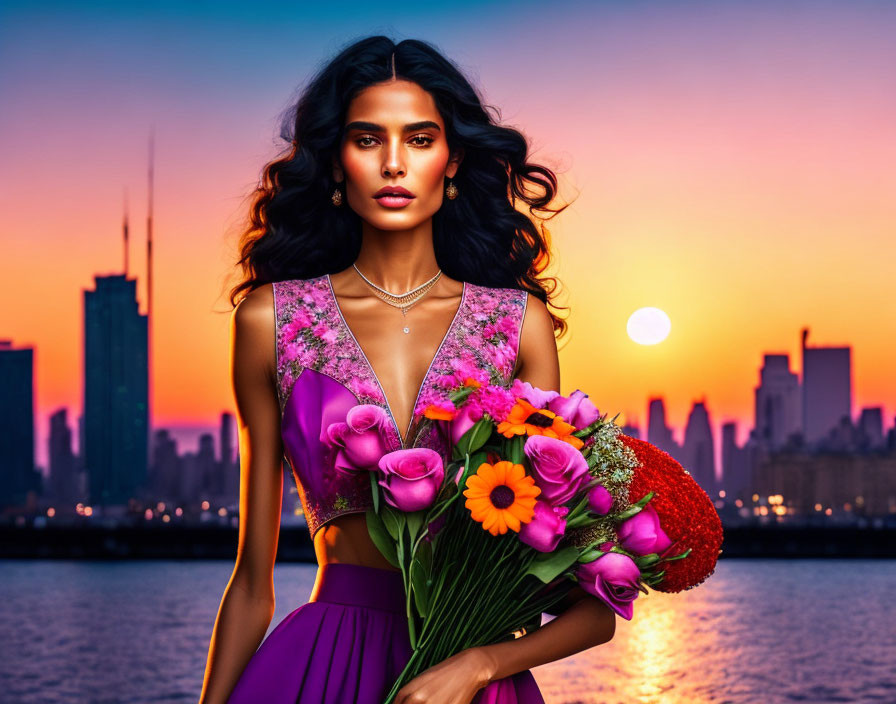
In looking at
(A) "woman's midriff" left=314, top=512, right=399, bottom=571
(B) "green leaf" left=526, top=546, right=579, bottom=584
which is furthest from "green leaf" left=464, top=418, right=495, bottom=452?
(A) "woman's midriff" left=314, top=512, right=399, bottom=571

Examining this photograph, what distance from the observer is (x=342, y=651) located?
117 inches

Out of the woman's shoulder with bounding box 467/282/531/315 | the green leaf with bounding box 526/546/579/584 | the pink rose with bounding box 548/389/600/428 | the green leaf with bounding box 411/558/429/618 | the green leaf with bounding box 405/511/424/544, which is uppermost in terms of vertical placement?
the woman's shoulder with bounding box 467/282/531/315

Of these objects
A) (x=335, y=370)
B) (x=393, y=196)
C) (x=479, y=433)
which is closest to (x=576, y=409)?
(x=479, y=433)

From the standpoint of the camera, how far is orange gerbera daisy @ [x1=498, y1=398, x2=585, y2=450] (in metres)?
2.60

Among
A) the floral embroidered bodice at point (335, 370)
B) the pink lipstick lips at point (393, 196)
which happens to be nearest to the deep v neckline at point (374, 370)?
the floral embroidered bodice at point (335, 370)

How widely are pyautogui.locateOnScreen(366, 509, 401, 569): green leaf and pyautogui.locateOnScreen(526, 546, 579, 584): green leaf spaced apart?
0.29 metres

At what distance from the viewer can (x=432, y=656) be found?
8.96 ft

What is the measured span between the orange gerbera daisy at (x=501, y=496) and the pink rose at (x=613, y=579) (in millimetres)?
205

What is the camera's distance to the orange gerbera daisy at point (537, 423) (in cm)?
260

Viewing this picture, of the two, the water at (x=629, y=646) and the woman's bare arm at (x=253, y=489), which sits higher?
the woman's bare arm at (x=253, y=489)

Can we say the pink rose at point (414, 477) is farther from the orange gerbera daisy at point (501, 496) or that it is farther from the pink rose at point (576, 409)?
the pink rose at point (576, 409)

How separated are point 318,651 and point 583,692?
183 feet

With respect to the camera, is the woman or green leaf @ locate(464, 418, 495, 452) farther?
the woman

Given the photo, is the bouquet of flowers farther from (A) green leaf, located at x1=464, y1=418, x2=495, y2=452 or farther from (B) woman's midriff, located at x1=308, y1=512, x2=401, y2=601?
(B) woman's midriff, located at x1=308, y1=512, x2=401, y2=601
